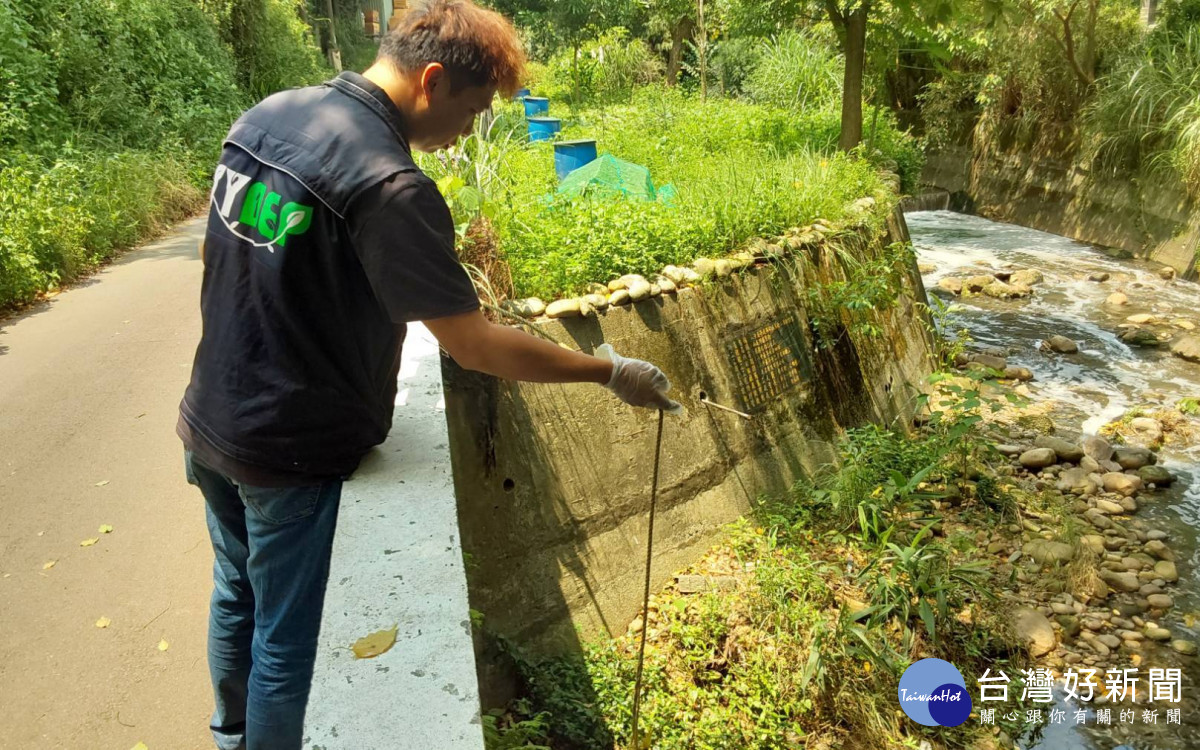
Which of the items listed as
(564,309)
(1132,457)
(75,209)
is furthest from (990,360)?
(75,209)

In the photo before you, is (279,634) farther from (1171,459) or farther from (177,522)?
(1171,459)

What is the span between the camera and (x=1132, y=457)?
600cm

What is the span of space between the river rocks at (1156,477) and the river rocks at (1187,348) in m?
2.51

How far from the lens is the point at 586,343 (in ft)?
13.7

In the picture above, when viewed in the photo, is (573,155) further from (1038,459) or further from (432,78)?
(432,78)

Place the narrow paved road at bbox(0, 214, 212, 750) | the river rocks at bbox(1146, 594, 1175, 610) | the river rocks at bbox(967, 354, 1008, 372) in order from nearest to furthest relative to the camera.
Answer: the narrow paved road at bbox(0, 214, 212, 750), the river rocks at bbox(1146, 594, 1175, 610), the river rocks at bbox(967, 354, 1008, 372)

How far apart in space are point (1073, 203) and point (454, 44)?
1245cm

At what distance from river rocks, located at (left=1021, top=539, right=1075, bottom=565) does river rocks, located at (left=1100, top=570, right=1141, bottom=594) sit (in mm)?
229

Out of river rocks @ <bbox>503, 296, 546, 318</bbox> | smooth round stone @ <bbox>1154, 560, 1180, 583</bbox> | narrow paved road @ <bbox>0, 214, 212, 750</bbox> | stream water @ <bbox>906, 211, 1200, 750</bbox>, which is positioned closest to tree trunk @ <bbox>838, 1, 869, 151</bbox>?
stream water @ <bbox>906, 211, 1200, 750</bbox>

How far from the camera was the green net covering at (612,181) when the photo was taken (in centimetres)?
522

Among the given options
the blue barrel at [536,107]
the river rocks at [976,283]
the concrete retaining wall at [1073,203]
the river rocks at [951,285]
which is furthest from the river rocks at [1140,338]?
the blue barrel at [536,107]

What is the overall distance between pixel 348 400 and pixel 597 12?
14190 mm

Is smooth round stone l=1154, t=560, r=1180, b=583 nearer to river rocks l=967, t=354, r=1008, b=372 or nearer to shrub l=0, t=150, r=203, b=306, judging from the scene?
river rocks l=967, t=354, r=1008, b=372

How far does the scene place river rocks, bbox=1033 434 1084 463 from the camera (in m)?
6.05
